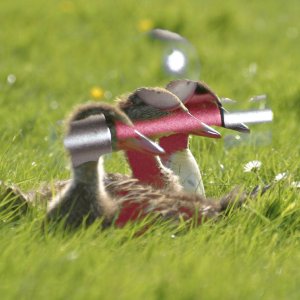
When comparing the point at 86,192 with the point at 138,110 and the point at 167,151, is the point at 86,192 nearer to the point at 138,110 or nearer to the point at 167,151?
the point at 138,110

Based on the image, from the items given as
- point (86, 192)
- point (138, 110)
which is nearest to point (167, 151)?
point (138, 110)

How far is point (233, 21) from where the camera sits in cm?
1102

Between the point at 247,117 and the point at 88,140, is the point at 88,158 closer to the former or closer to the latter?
the point at 88,140

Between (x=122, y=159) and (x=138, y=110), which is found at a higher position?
(x=138, y=110)

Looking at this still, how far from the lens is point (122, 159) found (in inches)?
200

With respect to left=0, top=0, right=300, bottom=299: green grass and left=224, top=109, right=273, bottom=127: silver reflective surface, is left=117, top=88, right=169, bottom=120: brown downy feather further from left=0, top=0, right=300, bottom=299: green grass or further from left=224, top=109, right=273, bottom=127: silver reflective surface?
left=0, top=0, right=300, bottom=299: green grass

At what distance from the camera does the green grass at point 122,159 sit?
3254mm

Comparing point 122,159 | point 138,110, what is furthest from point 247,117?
point 122,159

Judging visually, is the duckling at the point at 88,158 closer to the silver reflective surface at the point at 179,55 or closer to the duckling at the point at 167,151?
the duckling at the point at 167,151

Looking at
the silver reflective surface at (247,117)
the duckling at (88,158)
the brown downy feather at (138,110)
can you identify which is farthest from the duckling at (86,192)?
the silver reflective surface at (247,117)

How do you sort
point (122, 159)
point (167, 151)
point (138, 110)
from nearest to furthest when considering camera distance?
point (138, 110) → point (167, 151) → point (122, 159)

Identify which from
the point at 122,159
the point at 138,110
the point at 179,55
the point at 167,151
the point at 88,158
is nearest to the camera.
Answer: the point at 88,158

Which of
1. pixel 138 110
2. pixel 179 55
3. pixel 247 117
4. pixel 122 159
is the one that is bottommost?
pixel 122 159

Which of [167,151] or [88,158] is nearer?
[88,158]
